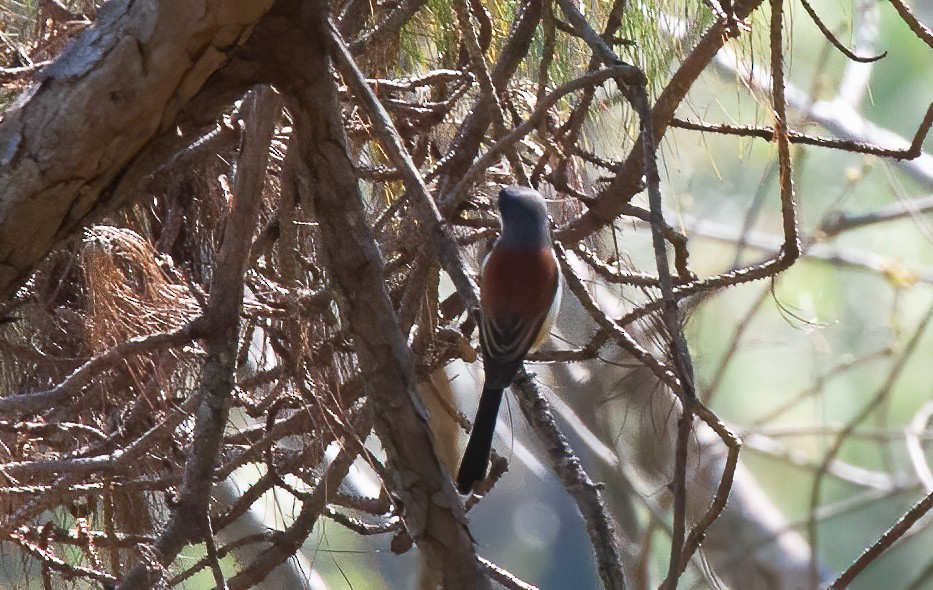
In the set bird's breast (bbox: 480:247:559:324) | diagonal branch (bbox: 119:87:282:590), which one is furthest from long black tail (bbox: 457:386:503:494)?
diagonal branch (bbox: 119:87:282:590)

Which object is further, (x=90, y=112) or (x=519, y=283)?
(x=519, y=283)

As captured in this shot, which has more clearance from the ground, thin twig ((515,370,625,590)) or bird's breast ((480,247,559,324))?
bird's breast ((480,247,559,324))

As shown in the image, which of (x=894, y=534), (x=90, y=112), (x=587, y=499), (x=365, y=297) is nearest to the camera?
(x=90, y=112)

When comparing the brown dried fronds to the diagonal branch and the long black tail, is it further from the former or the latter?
the long black tail

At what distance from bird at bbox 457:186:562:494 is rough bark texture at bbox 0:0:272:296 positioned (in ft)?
1.72

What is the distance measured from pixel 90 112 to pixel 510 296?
0.61 m

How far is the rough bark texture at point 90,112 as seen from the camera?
660 mm

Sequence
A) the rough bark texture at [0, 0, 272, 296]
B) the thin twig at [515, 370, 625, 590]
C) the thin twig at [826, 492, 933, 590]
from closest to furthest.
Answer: the rough bark texture at [0, 0, 272, 296], the thin twig at [515, 370, 625, 590], the thin twig at [826, 492, 933, 590]

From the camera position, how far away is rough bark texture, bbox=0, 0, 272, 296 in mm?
660

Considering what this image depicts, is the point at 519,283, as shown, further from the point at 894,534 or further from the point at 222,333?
the point at 894,534

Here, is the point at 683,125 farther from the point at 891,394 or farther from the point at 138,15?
the point at 891,394

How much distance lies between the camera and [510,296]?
1.16m

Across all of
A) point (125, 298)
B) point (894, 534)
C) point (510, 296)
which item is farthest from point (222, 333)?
point (894, 534)

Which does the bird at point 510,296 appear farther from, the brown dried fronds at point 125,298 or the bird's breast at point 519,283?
the brown dried fronds at point 125,298
